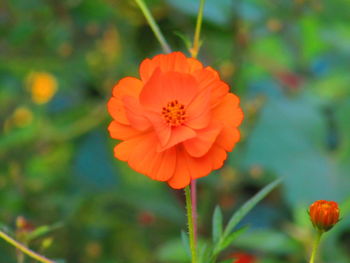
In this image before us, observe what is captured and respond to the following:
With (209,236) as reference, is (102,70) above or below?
above

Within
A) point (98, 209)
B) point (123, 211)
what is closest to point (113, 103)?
point (98, 209)

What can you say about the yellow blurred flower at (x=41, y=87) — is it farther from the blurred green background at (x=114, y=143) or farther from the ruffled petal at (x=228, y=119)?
the ruffled petal at (x=228, y=119)

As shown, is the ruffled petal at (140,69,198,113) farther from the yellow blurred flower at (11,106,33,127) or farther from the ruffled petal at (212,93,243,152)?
the yellow blurred flower at (11,106,33,127)

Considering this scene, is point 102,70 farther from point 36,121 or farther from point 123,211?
A: point 123,211

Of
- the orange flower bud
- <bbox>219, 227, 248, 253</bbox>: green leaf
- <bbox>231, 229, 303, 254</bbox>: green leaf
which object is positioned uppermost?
<bbox>231, 229, 303, 254</bbox>: green leaf

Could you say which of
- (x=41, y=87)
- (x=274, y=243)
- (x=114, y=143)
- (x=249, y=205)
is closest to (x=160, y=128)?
(x=249, y=205)

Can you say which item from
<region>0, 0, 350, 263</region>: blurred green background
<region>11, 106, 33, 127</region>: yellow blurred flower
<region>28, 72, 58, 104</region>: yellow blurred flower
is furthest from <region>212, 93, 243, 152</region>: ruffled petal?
<region>28, 72, 58, 104</region>: yellow blurred flower

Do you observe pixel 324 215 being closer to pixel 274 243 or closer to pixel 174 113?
pixel 174 113
